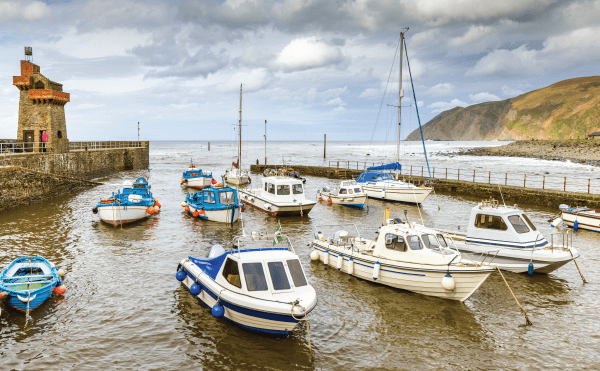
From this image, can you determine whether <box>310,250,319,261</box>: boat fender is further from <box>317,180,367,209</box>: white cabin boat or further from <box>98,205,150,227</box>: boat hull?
<box>317,180,367,209</box>: white cabin boat

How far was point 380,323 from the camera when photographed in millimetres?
11039

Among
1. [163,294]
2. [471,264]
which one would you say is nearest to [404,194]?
[471,264]

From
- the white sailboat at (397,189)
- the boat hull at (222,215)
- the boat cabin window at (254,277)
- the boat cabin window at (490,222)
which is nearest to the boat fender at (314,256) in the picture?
the boat cabin window at (254,277)

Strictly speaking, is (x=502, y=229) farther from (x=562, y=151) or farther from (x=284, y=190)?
(x=562, y=151)

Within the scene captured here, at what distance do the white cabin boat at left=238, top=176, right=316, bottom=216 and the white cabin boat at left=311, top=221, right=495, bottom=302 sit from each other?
11375 mm

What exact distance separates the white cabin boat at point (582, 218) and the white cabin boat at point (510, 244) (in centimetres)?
835

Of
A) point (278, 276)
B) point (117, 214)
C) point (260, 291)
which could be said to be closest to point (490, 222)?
point (278, 276)

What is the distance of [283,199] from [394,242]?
45.7ft

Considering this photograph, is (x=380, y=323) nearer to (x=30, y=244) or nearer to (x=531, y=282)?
(x=531, y=282)

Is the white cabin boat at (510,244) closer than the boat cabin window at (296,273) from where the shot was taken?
No

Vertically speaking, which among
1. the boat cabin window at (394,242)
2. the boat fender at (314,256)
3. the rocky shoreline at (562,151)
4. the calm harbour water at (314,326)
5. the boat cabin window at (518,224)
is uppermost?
the rocky shoreline at (562,151)

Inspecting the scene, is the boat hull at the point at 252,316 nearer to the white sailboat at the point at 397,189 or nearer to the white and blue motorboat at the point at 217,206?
the white and blue motorboat at the point at 217,206

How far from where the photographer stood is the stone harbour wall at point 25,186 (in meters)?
26.1

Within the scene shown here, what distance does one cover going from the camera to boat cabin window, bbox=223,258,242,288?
1019 centimetres
